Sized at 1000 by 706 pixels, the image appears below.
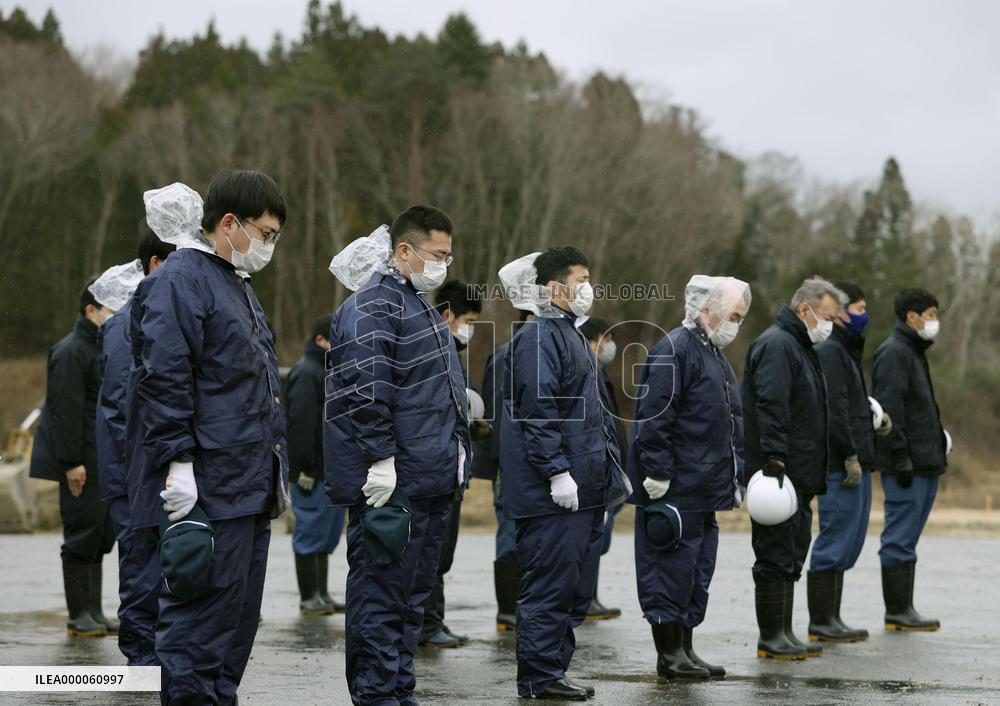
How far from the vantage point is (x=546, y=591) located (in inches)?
308

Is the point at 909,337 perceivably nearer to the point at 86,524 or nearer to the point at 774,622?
the point at 774,622

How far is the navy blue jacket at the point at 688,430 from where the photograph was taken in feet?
27.9

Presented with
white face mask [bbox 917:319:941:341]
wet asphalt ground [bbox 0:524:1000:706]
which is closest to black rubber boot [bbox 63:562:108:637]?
wet asphalt ground [bbox 0:524:1000:706]

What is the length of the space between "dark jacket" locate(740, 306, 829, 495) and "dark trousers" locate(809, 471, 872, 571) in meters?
0.69

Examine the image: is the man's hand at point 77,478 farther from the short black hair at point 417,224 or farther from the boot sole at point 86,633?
the short black hair at point 417,224

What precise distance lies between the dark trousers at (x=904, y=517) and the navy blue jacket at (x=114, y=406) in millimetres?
5656

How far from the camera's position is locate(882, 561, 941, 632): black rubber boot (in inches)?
426

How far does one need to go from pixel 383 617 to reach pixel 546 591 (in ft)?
4.55

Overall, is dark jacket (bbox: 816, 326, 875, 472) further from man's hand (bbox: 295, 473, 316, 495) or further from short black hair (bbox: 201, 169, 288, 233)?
short black hair (bbox: 201, 169, 288, 233)

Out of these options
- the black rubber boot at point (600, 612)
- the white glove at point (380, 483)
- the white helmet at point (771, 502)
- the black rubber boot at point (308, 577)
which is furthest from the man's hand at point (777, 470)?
the black rubber boot at point (308, 577)

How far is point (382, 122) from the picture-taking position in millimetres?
55562

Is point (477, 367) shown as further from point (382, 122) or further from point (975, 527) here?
point (382, 122)

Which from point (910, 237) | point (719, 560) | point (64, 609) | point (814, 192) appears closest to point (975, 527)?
point (719, 560)

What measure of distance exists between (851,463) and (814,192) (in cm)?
7472
